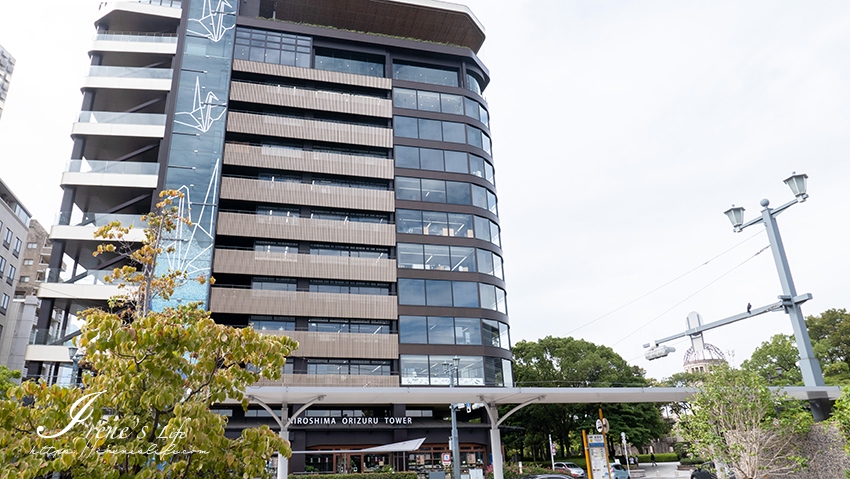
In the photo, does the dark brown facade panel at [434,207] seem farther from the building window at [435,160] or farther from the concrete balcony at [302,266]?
the concrete balcony at [302,266]

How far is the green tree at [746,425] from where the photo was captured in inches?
681

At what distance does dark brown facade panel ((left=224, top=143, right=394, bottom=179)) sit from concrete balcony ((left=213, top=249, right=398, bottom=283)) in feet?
24.8

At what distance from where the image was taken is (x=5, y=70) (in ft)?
332

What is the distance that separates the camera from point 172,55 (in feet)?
150

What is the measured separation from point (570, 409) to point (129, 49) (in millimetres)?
54125

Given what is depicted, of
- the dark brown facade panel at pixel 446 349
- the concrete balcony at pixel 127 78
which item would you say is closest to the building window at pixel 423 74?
the concrete balcony at pixel 127 78

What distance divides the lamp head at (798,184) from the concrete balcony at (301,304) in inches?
1231

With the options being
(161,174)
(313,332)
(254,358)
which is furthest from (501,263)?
(254,358)

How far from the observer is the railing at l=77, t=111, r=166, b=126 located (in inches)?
1672

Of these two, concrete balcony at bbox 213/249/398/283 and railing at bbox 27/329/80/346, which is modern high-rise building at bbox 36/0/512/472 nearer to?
concrete balcony at bbox 213/249/398/283

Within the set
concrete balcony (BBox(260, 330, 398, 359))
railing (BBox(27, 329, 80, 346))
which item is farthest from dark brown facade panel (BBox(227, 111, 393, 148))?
railing (BBox(27, 329, 80, 346))

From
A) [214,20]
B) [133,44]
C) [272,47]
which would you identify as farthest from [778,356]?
[133,44]

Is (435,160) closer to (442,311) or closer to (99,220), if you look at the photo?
(442,311)

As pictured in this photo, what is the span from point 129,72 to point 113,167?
8.72 meters
